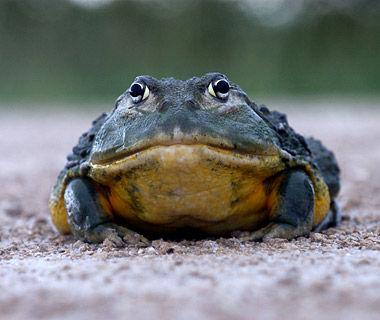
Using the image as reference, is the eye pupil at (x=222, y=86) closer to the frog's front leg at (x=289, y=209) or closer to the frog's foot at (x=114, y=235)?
the frog's front leg at (x=289, y=209)

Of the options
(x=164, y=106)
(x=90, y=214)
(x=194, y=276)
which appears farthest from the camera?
(x=90, y=214)

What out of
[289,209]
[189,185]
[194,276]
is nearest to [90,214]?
[189,185]

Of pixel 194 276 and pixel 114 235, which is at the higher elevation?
pixel 114 235

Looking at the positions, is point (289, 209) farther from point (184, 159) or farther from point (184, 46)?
point (184, 46)

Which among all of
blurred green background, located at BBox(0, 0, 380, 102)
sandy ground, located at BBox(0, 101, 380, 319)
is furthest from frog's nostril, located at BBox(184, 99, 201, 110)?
blurred green background, located at BBox(0, 0, 380, 102)

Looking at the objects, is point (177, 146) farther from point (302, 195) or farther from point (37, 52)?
point (37, 52)

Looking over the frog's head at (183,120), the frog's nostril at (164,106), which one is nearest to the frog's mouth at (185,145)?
the frog's head at (183,120)

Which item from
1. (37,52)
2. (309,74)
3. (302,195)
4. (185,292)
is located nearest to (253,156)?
(302,195)

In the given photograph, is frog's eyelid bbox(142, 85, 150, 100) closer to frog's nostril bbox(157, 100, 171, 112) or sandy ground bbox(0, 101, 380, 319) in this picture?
frog's nostril bbox(157, 100, 171, 112)
